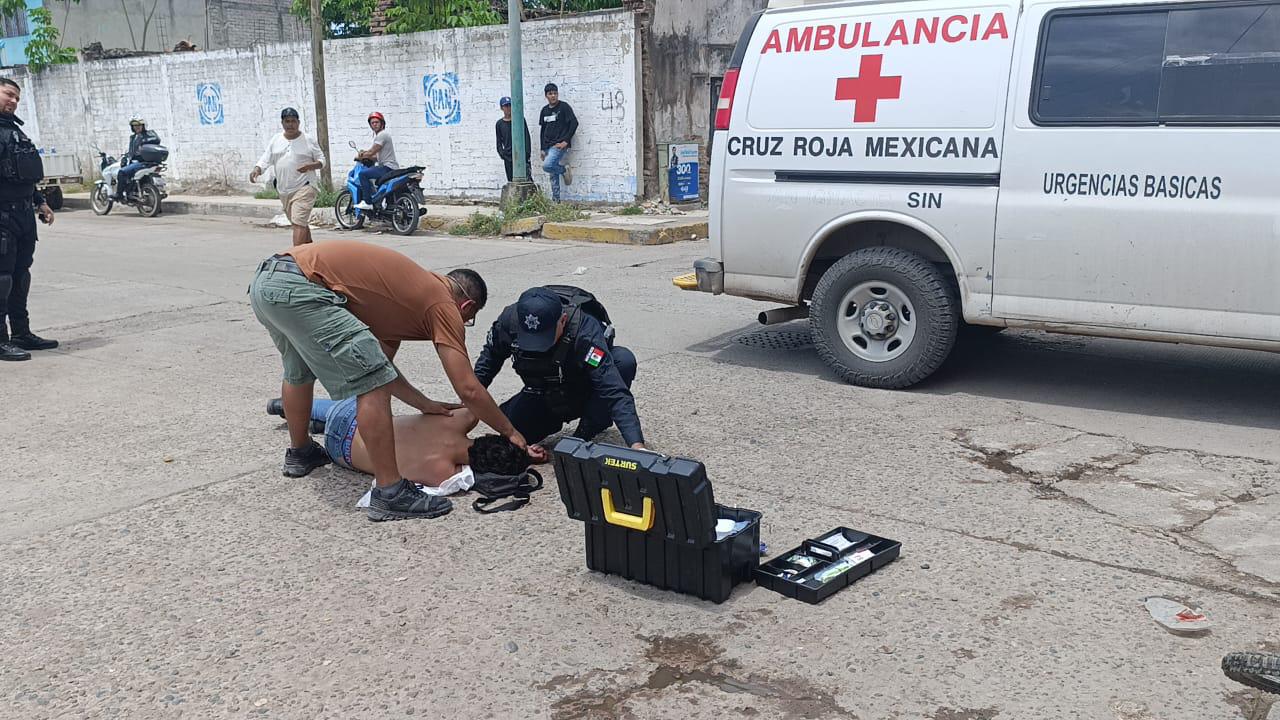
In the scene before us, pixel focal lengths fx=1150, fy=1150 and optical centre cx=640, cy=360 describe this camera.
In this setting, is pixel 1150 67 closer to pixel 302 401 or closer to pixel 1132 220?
pixel 1132 220

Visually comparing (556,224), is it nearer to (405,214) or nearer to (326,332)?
(405,214)

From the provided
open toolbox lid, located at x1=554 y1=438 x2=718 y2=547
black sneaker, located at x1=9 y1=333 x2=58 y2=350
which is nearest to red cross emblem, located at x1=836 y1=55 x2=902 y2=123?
open toolbox lid, located at x1=554 y1=438 x2=718 y2=547

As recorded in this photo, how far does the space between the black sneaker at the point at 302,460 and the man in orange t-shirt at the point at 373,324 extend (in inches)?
23.2

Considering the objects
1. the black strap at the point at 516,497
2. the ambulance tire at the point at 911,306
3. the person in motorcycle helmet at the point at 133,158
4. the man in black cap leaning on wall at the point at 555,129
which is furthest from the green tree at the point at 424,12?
the black strap at the point at 516,497

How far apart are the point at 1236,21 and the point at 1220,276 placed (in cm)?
120

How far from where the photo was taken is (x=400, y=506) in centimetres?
464

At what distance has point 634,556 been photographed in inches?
156

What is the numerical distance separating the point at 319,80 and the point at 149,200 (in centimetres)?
358

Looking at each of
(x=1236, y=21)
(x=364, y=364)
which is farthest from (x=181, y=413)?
(x=1236, y=21)

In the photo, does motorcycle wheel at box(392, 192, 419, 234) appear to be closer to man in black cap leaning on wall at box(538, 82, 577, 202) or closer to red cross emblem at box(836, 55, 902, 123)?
man in black cap leaning on wall at box(538, 82, 577, 202)

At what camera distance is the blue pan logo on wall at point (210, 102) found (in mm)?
21125

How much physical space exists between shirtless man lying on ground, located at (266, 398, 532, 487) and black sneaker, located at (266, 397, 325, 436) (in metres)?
0.43

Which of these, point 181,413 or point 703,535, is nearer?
point 703,535

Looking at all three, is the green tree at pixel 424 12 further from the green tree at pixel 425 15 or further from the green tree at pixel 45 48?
the green tree at pixel 45 48
